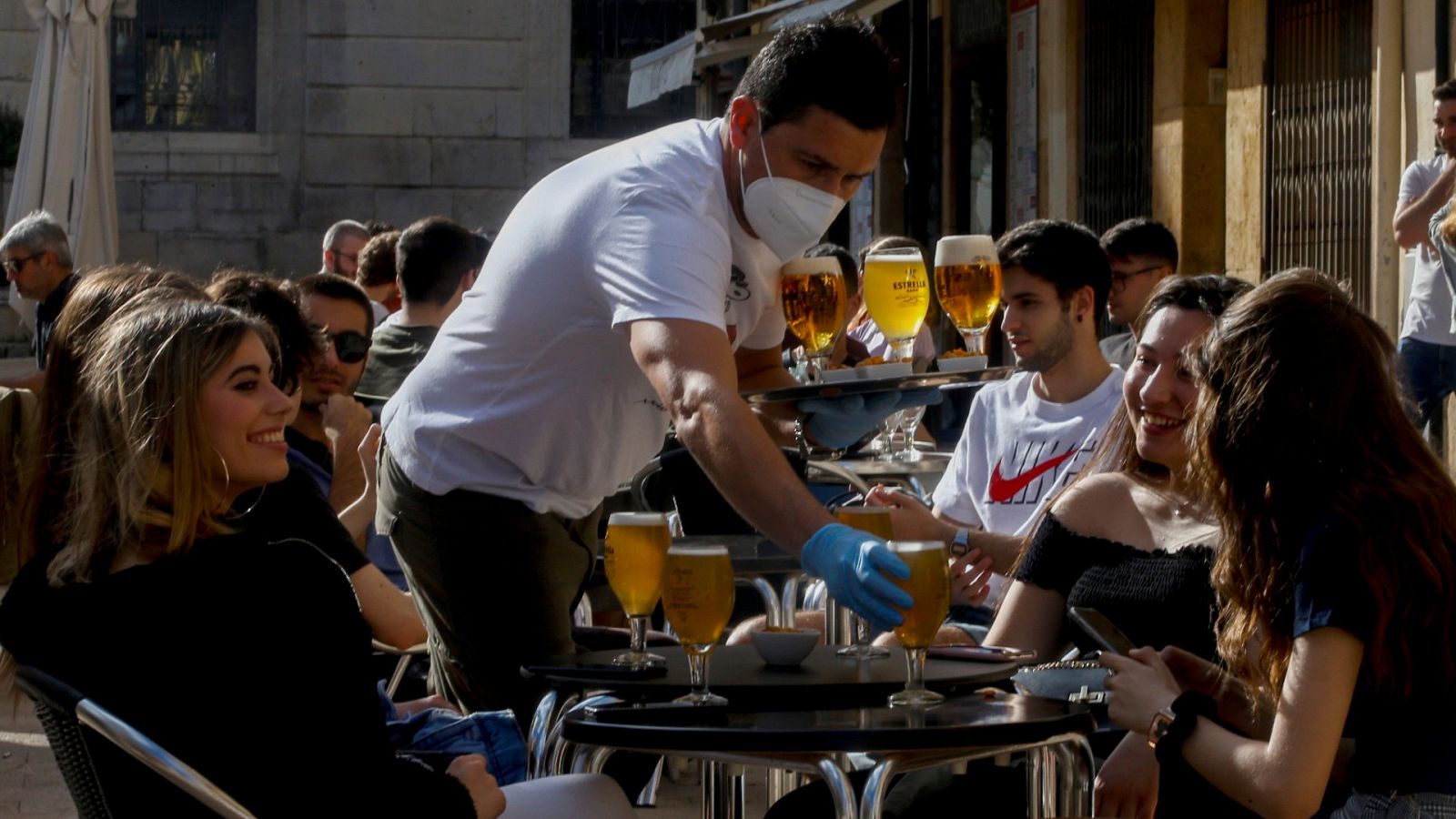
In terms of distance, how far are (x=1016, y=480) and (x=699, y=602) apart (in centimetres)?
203

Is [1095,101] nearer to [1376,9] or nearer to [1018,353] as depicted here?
[1376,9]

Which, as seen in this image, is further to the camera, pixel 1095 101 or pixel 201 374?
pixel 1095 101

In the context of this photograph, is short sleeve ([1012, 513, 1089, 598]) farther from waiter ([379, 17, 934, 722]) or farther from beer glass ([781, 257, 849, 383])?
beer glass ([781, 257, 849, 383])

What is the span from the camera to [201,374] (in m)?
2.62

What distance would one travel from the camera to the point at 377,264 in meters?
8.65

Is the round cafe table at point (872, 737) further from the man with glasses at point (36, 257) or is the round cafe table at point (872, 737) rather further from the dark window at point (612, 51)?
the dark window at point (612, 51)

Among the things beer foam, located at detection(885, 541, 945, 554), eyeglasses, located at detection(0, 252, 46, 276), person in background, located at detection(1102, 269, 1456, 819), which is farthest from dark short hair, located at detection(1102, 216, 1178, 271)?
eyeglasses, located at detection(0, 252, 46, 276)


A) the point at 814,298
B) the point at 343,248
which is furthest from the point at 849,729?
the point at 343,248

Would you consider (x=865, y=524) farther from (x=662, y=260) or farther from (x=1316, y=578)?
(x=1316, y=578)

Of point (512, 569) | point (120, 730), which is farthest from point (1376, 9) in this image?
point (120, 730)

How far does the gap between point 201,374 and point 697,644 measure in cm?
76

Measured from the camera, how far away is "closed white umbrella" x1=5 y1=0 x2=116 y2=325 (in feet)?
41.8

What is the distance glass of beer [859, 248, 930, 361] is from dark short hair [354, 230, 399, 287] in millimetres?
4888

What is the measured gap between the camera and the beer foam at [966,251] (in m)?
4.09
